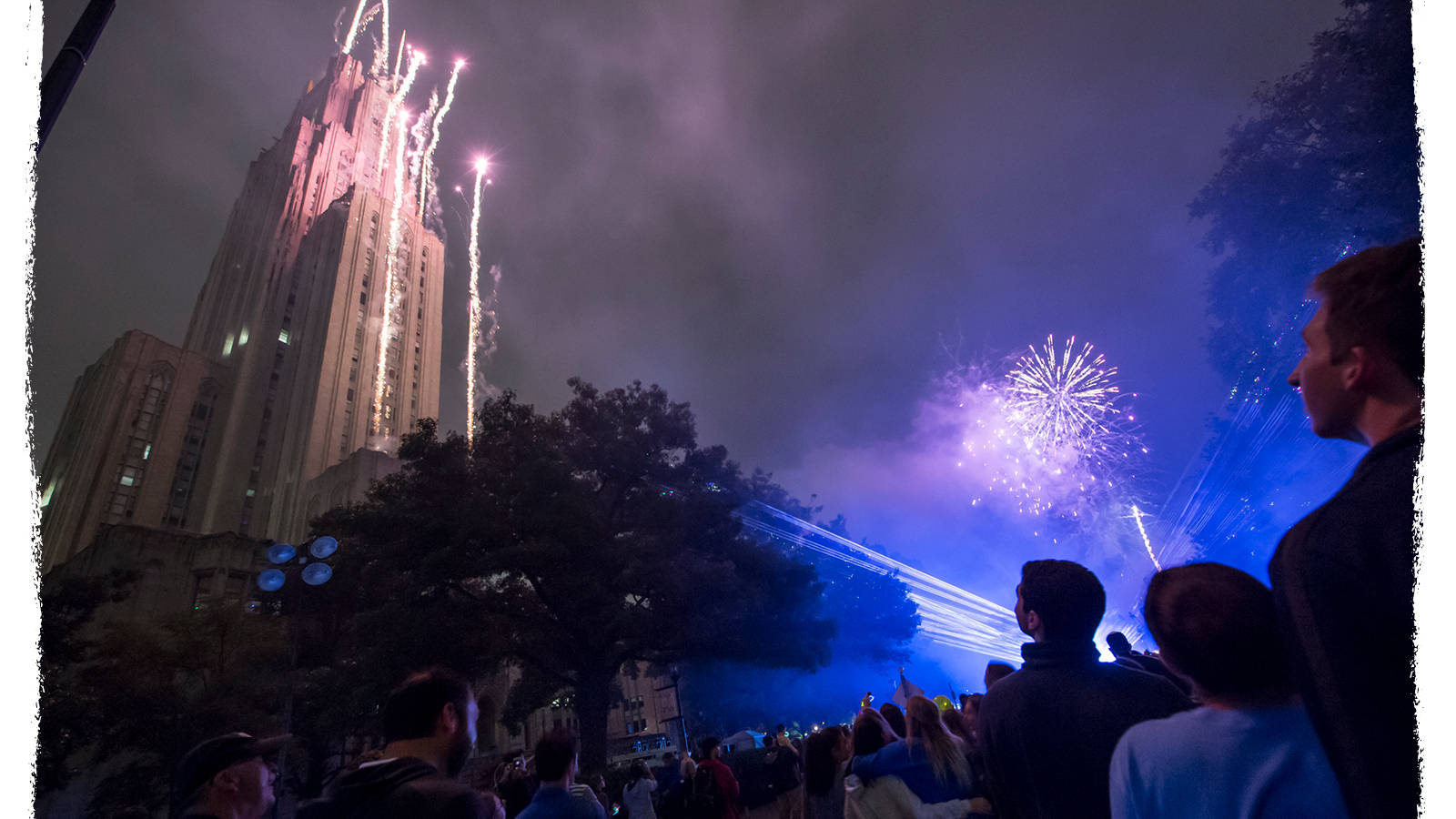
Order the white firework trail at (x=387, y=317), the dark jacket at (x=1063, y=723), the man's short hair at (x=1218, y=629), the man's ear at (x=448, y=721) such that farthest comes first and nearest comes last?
the white firework trail at (x=387, y=317)
the man's ear at (x=448, y=721)
the dark jacket at (x=1063, y=723)
the man's short hair at (x=1218, y=629)

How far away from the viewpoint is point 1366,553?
1203 mm

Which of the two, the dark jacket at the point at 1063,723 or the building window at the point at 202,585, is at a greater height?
the building window at the point at 202,585

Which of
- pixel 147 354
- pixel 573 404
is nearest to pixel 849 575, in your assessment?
pixel 573 404

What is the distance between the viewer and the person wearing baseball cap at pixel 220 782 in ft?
9.66

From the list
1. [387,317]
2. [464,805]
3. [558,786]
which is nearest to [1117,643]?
[558,786]

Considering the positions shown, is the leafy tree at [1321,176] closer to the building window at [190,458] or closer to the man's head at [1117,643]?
the man's head at [1117,643]

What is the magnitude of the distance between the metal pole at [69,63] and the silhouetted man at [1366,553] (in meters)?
5.49

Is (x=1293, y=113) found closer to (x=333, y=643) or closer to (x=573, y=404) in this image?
(x=573, y=404)

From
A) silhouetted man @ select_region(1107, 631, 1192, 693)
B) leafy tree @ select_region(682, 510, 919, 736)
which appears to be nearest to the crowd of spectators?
silhouetted man @ select_region(1107, 631, 1192, 693)

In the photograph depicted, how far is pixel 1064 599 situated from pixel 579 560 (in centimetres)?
1838

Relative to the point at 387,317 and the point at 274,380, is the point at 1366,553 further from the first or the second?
the point at 274,380

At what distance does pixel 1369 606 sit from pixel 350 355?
72455mm

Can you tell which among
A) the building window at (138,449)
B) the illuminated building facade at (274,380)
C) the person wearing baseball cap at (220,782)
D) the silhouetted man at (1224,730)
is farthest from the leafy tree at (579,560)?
the building window at (138,449)

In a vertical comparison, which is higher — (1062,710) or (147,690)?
(147,690)
